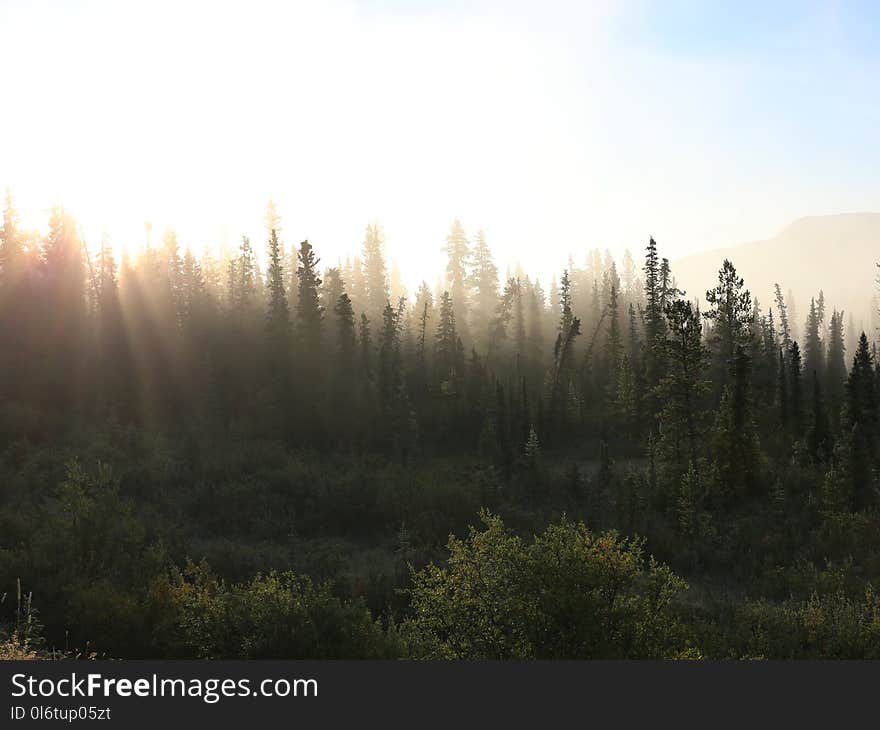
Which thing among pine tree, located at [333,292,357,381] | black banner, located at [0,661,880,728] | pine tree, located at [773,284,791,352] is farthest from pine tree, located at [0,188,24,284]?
pine tree, located at [773,284,791,352]

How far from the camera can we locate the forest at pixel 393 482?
53.7 feet

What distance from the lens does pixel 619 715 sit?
10227mm

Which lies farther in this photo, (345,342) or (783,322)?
(783,322)

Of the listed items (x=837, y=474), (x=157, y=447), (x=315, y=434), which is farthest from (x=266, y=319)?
(x=837, y=474)

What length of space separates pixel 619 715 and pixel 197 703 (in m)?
6.34

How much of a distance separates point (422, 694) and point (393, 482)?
35141 mm

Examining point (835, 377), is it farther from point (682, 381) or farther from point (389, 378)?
point (682, 381)

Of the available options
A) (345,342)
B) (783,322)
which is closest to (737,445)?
(345,342)

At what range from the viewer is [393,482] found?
45.4 meters

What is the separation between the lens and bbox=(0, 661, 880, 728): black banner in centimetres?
1005

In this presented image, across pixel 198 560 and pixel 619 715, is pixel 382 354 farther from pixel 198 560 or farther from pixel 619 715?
pixel 619 715

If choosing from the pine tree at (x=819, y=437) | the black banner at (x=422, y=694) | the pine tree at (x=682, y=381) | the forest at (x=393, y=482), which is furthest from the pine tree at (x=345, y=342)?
the black banner at (x=422, y=694)

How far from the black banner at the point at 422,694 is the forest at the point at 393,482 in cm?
337

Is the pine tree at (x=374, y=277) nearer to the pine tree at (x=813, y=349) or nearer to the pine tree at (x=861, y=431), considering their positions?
the pine tree at (x=861, y=431)
